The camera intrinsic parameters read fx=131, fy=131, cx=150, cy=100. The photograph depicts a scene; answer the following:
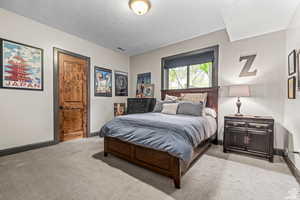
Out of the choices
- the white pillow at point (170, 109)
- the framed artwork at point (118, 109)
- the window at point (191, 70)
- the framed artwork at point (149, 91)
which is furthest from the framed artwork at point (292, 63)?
the framed artwork at point (118, 109)

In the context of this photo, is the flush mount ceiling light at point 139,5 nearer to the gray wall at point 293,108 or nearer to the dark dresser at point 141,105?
the gray wall at point 293,108

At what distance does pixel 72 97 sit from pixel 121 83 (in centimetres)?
171

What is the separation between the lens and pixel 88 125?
149 inches

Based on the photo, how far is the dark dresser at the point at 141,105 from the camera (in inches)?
162

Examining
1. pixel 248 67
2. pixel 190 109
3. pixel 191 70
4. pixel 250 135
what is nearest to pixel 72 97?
pixel 190 109

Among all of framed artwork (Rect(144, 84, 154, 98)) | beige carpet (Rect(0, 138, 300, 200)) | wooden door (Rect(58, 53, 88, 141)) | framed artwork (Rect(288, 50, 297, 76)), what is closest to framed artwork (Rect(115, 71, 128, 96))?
framed artwork (Rect(144, 84, 154, 98))

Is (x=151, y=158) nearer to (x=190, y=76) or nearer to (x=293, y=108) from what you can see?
(x=293, y=108)

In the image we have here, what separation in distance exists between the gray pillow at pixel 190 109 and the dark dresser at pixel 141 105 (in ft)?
4.26

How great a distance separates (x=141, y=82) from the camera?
4.73 metres

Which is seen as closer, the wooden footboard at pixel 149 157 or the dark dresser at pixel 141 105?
the wooden footboard at pixel 149 157

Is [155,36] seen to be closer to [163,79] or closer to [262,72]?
[163,79]

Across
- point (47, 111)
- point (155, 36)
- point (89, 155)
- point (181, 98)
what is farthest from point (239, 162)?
point (47, 111)

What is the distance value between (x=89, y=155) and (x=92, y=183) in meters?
0.97

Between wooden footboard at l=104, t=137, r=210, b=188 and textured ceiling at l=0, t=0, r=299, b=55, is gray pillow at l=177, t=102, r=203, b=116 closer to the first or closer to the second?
wooden footboard at l=104, t=137, r=210, b=188
